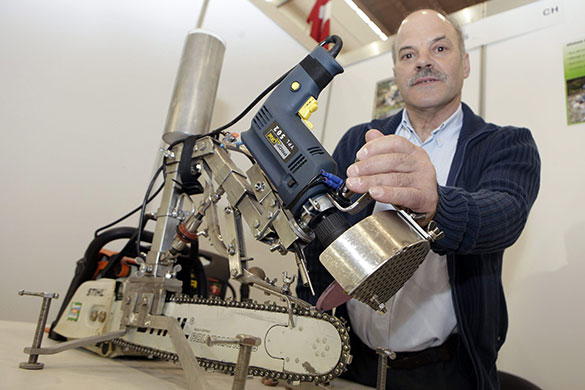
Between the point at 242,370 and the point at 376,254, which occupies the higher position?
the point at 376,254

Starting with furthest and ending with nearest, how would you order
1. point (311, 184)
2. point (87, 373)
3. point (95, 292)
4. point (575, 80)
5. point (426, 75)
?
point (575, 80) → point (426, 75) → point (95, 292) → point (87, 373) → point (311, 184)

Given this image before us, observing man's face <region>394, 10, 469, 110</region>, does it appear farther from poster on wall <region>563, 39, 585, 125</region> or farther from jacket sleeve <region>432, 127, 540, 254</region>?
poster on wall <region>563, 39, 585, 125</region>

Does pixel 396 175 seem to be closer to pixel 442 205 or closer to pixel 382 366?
pixel 442 205

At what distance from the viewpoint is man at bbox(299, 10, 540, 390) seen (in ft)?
1.81

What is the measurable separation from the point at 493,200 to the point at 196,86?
1086 millimetres

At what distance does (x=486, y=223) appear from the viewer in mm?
640

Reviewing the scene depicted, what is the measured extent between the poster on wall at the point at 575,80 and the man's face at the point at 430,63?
703mm

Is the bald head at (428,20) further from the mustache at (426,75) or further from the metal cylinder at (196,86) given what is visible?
the metal cylinder at (196,86)

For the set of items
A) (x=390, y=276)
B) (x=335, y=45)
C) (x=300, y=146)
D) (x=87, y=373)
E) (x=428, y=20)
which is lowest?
(x=87, y=373)

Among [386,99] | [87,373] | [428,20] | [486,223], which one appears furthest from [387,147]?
[386,99]

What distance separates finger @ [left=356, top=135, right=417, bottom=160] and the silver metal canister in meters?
0.09

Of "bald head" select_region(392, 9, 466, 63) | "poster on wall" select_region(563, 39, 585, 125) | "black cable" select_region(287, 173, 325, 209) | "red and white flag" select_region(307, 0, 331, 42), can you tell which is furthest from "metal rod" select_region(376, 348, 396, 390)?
"red and white flag" select_region(307, 0, 331, 42)

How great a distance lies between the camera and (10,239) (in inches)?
59.0

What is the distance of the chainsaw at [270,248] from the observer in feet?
1.73
